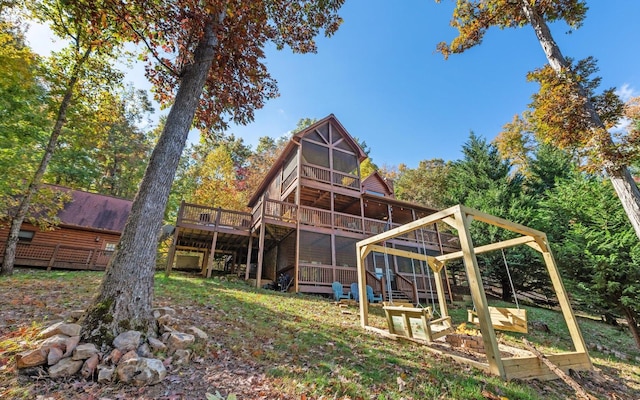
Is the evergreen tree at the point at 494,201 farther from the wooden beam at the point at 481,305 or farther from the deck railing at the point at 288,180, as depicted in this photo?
the wooden beam at the point at 481,305

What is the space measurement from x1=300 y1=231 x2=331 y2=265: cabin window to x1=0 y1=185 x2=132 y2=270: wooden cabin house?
10.1 metres

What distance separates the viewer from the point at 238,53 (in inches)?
A: 253


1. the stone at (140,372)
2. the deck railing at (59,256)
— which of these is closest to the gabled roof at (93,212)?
the deck railing at (59,256)

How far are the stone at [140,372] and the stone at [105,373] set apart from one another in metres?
0.06

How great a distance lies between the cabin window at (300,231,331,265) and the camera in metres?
12.2

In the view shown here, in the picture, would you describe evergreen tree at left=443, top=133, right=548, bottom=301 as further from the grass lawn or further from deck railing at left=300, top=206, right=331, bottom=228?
deck railing at left=300, top=206, right=331, bottom=228

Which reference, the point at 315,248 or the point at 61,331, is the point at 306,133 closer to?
the point at 315,248

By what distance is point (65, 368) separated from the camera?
8.48 ft

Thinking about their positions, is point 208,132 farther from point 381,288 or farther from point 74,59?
point 381,288

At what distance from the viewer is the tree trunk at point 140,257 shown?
3225 millimetres

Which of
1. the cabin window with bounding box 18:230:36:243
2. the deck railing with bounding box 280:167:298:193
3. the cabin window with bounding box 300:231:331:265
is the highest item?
the deck railing with bounding box 280:167:298:193

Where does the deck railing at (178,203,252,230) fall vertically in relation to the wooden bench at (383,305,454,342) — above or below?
above

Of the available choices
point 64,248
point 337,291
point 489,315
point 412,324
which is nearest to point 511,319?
point 412,324

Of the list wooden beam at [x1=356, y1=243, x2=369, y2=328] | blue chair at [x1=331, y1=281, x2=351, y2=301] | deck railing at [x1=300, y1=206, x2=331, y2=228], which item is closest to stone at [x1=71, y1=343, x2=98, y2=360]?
wooden beam at [x1=356, y1=243, x2=369, y2=328]
